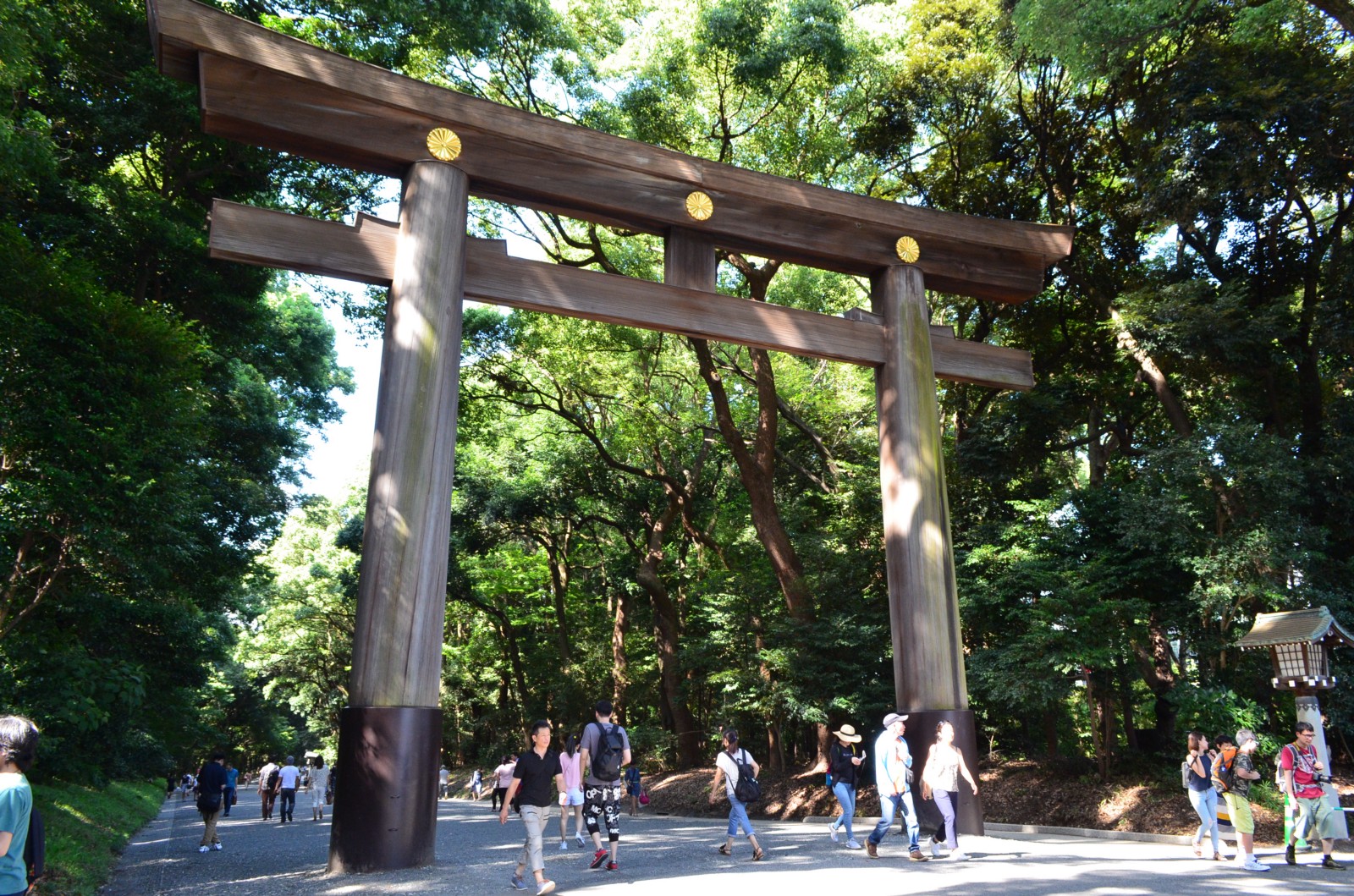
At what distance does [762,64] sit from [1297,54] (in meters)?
8.32

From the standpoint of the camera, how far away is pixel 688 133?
1681cm

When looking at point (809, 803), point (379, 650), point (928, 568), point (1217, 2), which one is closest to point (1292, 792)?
point (928, 568)

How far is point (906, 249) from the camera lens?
1059cm

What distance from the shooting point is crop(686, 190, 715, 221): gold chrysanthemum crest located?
9.71m

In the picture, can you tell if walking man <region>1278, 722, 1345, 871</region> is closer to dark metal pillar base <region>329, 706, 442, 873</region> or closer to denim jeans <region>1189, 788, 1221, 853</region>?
denim jeans <region>1189, 788, 1221, 853</region>

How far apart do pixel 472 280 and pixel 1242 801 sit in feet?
27.6

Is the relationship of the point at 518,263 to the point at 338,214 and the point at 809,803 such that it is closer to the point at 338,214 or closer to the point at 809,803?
the point at 338,214

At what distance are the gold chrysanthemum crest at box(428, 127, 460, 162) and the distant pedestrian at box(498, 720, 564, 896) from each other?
5.17 metres

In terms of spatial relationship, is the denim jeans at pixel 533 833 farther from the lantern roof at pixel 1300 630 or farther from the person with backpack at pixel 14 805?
the lantern roof at pixel 1300 630

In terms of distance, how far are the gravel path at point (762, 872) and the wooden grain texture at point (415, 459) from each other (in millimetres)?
1467

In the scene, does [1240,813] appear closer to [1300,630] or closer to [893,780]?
[893,780]

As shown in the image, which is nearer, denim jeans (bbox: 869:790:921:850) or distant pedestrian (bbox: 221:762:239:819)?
denim jeans (bbox: 869:790:921:850)

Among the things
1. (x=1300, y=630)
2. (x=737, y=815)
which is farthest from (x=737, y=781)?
(x=1300, y=630)

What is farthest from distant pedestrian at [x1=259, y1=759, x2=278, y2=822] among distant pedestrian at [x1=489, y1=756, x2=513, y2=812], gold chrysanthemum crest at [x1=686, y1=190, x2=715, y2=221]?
gold chrysanthemum crest at [x1=686, y1=190, x2=715, y2=221]
